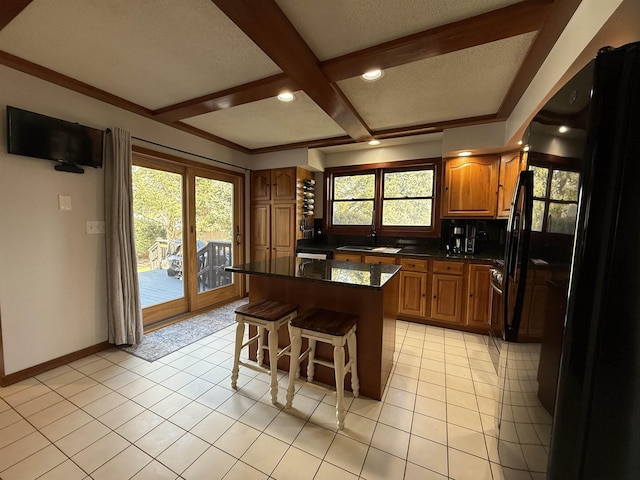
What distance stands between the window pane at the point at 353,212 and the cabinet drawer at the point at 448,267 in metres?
1.26

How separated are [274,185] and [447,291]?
9.49ft

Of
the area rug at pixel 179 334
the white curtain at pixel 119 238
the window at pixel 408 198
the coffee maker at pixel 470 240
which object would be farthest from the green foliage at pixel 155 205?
the coffee maker at pixel 470 240

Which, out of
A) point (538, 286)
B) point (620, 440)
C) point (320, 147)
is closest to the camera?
point (620, 440)

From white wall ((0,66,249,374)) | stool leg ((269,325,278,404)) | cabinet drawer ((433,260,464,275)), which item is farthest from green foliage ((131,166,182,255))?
cabinet drawer ((433,260,464,275))

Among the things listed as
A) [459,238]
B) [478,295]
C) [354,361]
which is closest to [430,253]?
[459,238]

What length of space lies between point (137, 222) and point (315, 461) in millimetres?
2854

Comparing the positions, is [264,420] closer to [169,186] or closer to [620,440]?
[620,440]

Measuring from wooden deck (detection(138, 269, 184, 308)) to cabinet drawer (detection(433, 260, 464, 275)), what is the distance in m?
3.26

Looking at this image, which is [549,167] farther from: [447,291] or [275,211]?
[275,211]

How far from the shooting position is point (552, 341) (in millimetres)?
914

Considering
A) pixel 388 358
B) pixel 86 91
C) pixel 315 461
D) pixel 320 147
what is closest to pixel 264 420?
pixel 315 461

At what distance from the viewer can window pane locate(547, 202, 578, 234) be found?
0.83m

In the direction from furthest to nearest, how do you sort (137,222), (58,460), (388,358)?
(137,222) → (388,358) → (58,460)

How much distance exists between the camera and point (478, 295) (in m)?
3.03
